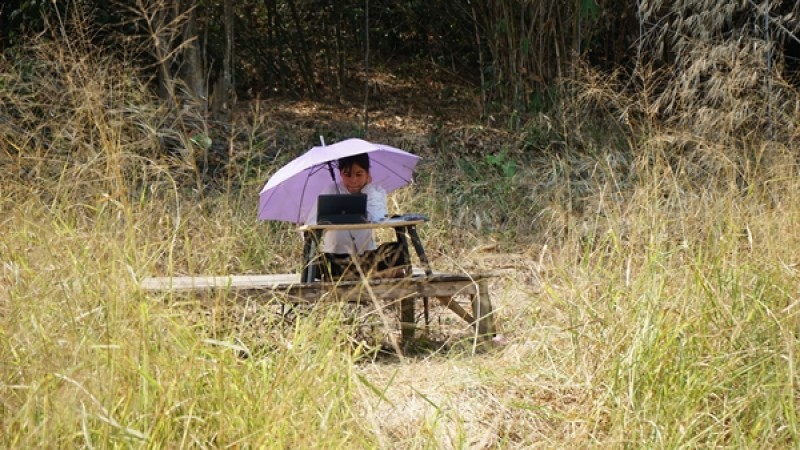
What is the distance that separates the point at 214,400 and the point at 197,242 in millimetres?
2571

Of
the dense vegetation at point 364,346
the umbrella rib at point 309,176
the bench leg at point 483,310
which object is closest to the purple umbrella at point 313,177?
the umbrella rib at point 309,176

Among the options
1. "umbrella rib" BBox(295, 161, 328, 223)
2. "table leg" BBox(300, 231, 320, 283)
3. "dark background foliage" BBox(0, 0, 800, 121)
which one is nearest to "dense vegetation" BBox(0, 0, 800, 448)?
"table leg" BBox(300, 231, 320, 283)

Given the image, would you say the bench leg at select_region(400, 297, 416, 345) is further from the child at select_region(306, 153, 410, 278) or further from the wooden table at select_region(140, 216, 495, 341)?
the child at select_region(306, 153, 410, 278)

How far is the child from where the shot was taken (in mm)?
5422

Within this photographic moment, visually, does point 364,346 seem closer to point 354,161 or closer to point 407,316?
point 407,316

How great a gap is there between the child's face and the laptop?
1.10 ft

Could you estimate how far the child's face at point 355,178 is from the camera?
5551mm

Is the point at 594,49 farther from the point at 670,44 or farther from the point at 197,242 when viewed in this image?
the point at 197,242

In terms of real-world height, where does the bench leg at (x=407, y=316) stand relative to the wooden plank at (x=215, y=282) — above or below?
below

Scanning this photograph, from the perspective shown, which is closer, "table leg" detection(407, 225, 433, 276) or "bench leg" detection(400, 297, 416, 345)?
"table leg" detection(407, 225, 433, 276)

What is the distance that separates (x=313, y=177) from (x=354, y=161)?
0.26 meters

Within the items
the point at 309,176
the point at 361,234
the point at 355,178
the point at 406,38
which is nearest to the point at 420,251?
the point at 361,234

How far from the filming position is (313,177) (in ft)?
18.6

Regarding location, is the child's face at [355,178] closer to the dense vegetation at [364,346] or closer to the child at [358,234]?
the child at [358,234]
